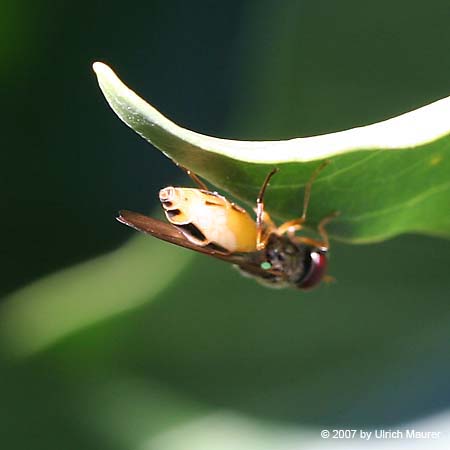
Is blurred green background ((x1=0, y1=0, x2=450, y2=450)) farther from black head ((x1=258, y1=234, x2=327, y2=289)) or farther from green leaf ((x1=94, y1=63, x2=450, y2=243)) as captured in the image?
green leaf ((x1=94, y1=63, x2=450, y2=243))

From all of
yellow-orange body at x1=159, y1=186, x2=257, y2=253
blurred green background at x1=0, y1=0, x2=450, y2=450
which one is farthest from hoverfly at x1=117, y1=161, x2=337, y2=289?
blurred green background at x1=0, y1=0, x2=450, y2=450

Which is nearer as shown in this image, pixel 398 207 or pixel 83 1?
pixel 398 207

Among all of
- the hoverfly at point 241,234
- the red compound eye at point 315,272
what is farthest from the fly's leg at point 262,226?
the red compound eye at point 315,272

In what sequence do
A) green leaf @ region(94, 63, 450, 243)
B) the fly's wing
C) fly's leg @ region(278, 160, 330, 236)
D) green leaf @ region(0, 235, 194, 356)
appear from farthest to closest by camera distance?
green leaf @ region(0, 235, 194, 356)
the fly's wing
fly's leg @ region(278, 160, 330, 236)
green leaf @ region(94, 63, 450, 243)

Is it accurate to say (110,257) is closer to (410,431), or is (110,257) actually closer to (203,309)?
(203,309)

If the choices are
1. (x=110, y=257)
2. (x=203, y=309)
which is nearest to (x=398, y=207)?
(x=203, y=309)

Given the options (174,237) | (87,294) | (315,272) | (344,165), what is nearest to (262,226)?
(315,272)
